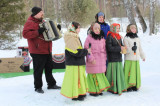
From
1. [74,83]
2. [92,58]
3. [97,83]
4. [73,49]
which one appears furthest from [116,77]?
[73,49]

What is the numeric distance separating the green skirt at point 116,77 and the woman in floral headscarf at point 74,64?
0.77 m

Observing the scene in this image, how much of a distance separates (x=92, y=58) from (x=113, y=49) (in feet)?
1.91

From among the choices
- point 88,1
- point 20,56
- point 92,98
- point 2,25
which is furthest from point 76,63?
point 88,1

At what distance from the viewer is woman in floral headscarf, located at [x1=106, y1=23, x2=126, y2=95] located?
3934mm

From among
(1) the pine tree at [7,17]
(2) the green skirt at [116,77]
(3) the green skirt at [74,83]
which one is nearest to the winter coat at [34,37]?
(3) the green skirt at [74,83]

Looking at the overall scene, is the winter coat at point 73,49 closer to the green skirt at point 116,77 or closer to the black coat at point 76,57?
the black coat at point 76,57

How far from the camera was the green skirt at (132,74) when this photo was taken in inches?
165

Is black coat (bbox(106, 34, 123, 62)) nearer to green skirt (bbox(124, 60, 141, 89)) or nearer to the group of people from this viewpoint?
the group of people

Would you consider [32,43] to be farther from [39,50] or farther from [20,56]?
[20,56]

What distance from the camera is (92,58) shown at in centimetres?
364

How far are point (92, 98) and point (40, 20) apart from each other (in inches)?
86.0

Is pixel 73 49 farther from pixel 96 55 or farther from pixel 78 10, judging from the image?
pixel 78 10

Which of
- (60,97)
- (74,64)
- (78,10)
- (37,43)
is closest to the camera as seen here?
(74,64)

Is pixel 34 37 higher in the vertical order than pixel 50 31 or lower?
lower
